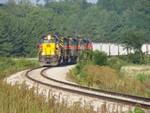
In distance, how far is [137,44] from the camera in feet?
172

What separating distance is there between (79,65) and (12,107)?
16.9m

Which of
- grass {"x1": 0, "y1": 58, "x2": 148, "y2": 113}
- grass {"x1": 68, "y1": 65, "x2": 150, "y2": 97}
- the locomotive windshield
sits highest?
the locomotive windshield

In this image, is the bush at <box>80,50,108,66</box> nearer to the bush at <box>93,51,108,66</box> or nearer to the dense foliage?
the bush at <box>93,51,108,66</box>

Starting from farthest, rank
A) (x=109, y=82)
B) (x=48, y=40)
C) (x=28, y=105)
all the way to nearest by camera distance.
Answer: (x=48, y=40)
(x=109, y=82)
(x=28, y=105)

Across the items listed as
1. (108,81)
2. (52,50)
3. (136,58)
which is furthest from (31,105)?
(136,58)

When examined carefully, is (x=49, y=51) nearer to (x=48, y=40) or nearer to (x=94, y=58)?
(x=48, y=40)

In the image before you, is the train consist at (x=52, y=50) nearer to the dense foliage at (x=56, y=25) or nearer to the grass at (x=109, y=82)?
the grass at (x=109, y=82)

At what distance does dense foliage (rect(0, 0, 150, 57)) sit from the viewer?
7894 cm

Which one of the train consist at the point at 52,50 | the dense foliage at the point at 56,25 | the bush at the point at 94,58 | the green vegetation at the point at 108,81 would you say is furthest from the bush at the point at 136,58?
the green vegetation at the point at 108,81

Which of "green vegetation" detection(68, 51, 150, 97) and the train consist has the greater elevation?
the train consist

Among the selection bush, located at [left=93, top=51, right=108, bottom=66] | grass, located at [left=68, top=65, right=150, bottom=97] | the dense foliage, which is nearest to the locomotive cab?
bush, located at [left=93, top=51, right=108, bottom=66]

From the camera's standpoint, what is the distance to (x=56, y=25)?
4240 inches

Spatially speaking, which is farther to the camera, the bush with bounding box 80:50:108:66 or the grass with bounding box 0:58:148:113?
the bush with bounding box 80:50:108:66

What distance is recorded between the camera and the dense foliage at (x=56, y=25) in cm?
7894
